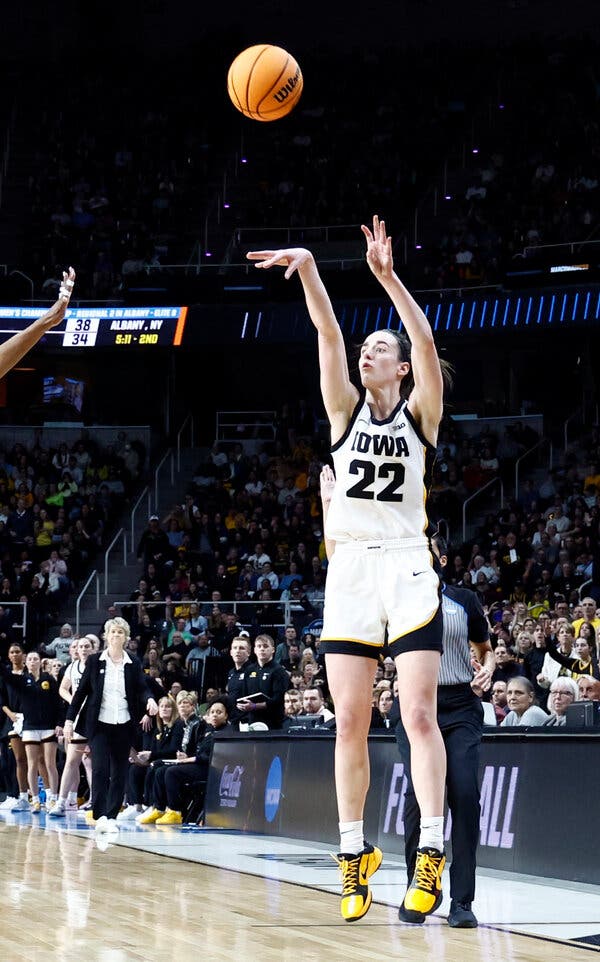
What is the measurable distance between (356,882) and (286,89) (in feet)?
25.7

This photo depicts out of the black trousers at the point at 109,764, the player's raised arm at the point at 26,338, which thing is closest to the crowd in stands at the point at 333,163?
the black trousers at the point at 109,764

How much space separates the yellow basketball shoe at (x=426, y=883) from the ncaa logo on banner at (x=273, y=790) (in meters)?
8.19

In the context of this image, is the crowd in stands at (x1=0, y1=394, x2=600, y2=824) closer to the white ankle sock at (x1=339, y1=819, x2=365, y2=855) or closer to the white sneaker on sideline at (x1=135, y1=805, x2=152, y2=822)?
the white sneaker on sideline at (x1=135, y1=805, x2=152, y2=822)

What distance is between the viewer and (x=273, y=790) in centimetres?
1435

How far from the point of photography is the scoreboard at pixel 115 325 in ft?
100.0

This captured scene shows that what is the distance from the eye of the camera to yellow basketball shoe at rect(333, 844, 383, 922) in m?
5.89

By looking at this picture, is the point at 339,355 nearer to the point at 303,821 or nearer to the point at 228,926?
the point at 228,926

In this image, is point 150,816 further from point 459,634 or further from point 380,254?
point 380,254

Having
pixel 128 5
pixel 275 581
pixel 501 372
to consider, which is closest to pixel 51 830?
pixel 275 581

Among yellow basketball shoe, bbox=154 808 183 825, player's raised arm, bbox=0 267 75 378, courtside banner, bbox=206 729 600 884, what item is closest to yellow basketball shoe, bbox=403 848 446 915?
player's raised arm, bbox=0 267 75 378

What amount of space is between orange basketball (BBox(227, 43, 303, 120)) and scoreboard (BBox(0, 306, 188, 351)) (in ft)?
59.4

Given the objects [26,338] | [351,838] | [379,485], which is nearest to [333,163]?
[379,485]

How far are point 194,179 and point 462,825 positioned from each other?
29.8 metres

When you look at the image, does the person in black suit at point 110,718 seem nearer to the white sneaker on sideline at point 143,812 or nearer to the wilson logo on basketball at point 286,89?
the white sneaker on sideline at point 143,812
